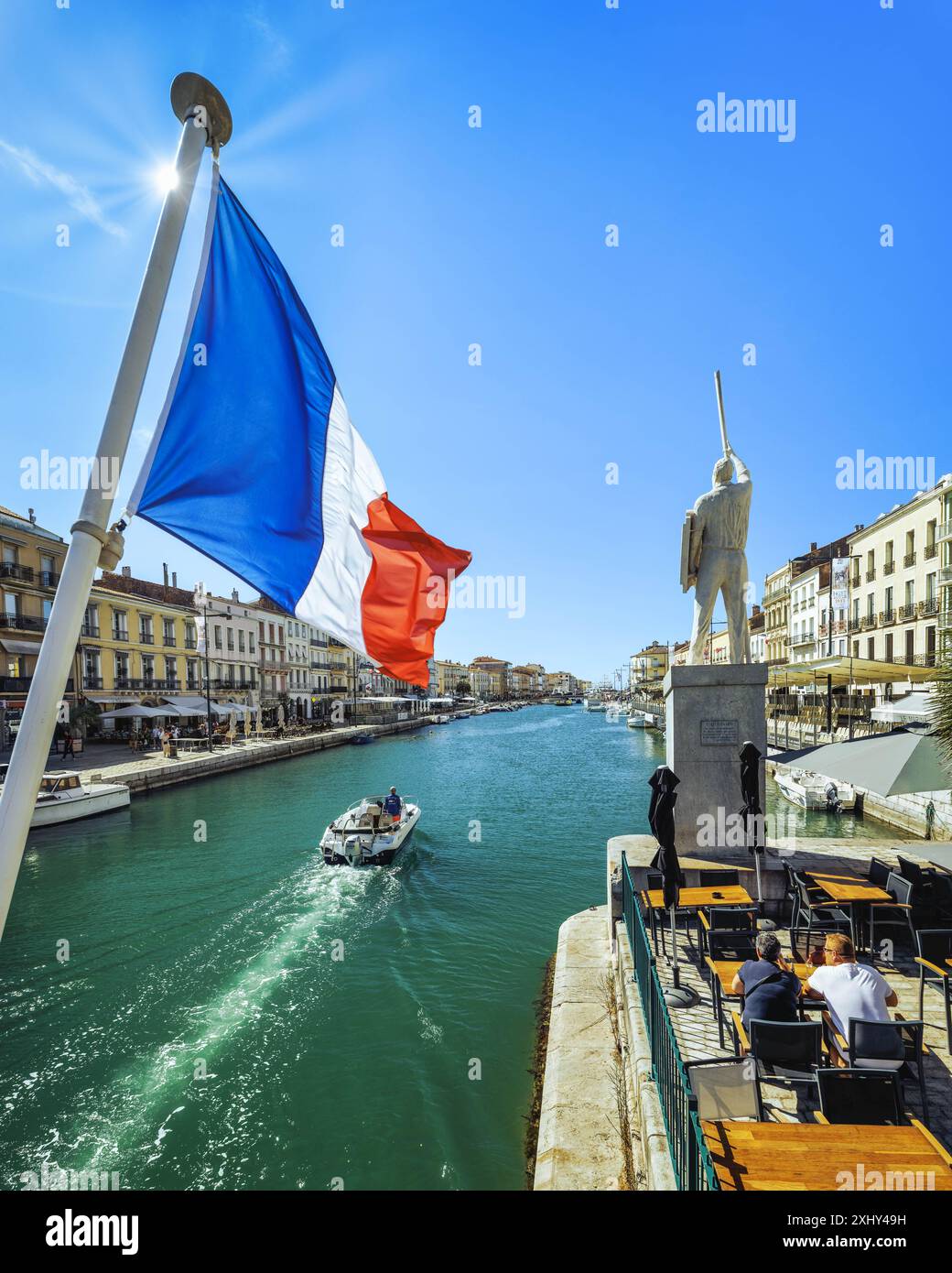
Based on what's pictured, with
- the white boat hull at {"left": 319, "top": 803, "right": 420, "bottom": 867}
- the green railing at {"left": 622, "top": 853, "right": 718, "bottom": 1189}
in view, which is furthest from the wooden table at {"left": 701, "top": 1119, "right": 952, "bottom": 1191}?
the white boat hull at {"left": 319, "top": 803, "right": 420, "bottom": 867}

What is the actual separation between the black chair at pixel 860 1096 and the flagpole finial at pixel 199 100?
637cm

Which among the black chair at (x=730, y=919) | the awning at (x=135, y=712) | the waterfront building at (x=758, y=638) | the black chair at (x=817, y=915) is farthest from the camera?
the waterfront building at (x=758, y=638)

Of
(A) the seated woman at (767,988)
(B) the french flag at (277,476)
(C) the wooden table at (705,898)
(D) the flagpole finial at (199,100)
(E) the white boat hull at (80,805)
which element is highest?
(D) the flagpole finial at (199,100)

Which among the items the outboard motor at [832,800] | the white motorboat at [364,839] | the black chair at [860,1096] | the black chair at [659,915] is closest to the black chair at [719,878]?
the black chair at [659,915]

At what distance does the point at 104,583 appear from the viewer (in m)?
45.4

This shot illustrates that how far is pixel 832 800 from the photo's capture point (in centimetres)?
2259

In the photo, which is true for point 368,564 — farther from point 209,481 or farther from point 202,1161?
point 202,1161

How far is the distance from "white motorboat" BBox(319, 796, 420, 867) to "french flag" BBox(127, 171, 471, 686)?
1328cm

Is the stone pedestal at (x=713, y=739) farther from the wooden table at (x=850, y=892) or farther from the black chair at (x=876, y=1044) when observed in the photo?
the black chair at (x=876, y=1044)

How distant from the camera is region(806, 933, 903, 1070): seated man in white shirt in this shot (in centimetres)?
475

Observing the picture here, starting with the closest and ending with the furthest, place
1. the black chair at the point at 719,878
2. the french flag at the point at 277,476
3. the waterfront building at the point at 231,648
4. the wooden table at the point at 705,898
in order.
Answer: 1. the french flag at the point at 277,476
2. the wooden table at the point at 705,898
3. the black chair at the point at 719,878
4. the waterfront building at the point at 231,648

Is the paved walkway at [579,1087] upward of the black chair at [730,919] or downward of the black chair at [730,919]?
downward

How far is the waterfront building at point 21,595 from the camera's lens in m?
33.3
